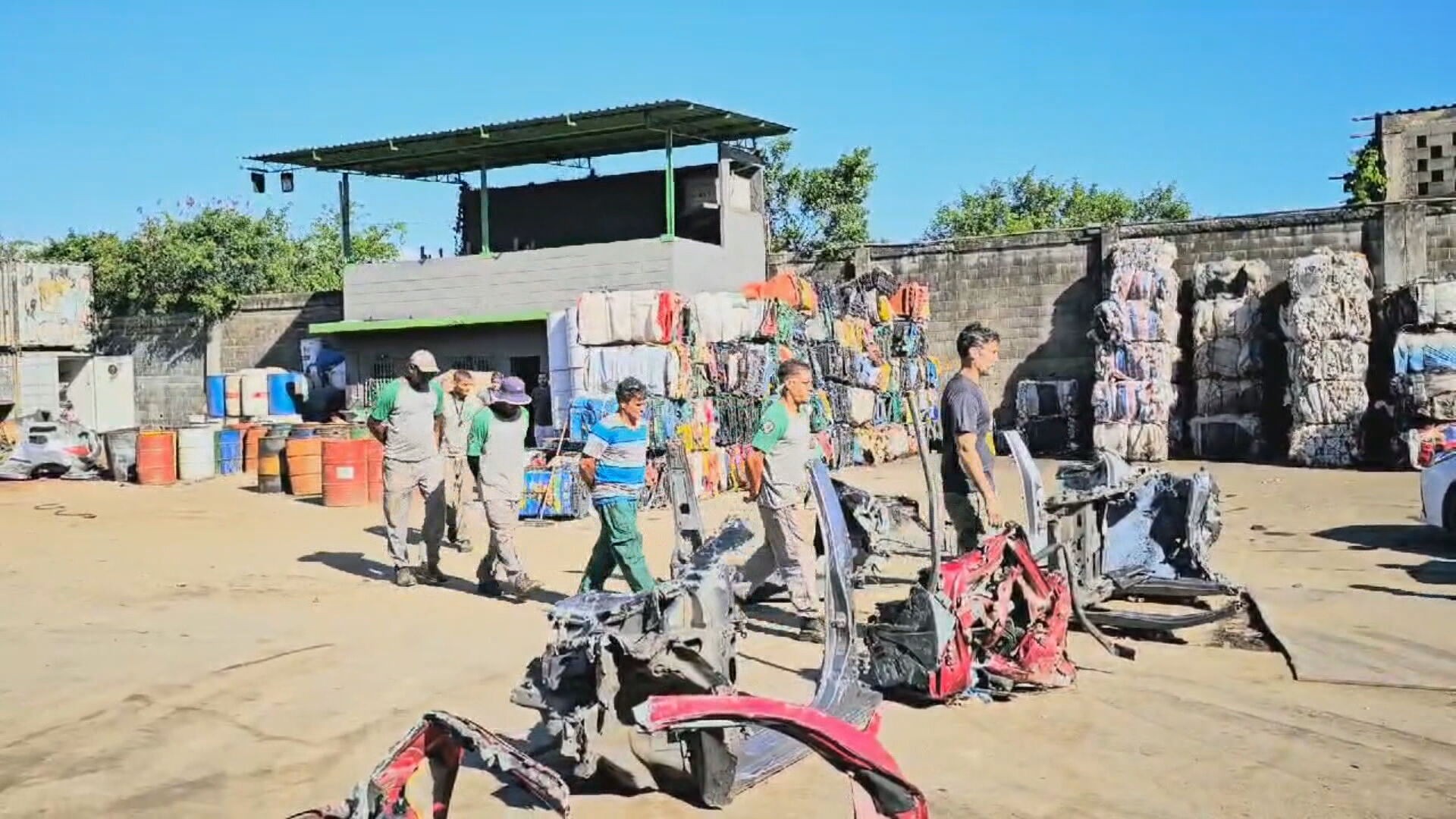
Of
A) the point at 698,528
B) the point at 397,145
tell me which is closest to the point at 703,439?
the point at 698,528

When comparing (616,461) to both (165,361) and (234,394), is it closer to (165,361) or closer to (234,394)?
(234,394)

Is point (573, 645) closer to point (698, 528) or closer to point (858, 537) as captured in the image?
point (698, 528)

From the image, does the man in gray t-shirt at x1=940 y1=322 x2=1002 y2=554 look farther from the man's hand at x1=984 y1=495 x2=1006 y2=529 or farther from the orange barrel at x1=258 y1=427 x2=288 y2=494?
the orange barrel at x1=258 y1=427 x2=288 y2=494

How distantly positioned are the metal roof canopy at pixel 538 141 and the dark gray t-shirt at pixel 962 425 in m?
13.2

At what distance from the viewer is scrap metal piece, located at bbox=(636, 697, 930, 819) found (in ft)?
11.3

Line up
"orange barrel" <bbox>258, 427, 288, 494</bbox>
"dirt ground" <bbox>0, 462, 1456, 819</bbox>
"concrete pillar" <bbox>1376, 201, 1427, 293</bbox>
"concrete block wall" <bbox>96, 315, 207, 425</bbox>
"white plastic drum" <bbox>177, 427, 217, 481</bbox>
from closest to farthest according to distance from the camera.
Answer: "dirt ground" <bbox>0, 462, 1456, 819</bbox>, "orange barrel" <bbox>258, 427, 288, 494</bbox>, "white plastic drum" <bbox>177, 427, 217, 481</bbox>, "concrete pillar" <bbox>1376, 201, 1427, 293</bbox>, "concrete block wall" <bbox>96, 315, 207, 425</bbox>

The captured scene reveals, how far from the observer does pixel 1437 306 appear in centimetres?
1872

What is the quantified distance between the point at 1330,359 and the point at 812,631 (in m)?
14.2

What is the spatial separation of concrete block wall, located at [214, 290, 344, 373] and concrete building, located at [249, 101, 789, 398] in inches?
54.6

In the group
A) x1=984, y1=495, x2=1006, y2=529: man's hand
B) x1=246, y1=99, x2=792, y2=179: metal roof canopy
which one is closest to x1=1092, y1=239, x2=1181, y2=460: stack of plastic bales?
x1=246, y1=99, x2=792, y2=179: metal roof canopy

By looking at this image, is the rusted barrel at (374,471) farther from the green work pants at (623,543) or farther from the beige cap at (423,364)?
the green work pants at (623,543)

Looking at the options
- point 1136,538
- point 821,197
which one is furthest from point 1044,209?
point 1136,538

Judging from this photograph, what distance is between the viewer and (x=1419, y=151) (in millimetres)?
25891

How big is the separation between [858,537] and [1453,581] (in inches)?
192
